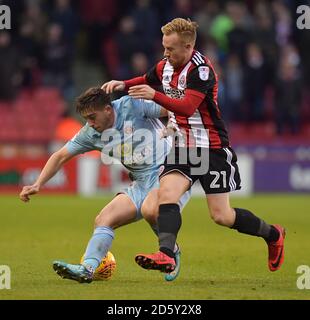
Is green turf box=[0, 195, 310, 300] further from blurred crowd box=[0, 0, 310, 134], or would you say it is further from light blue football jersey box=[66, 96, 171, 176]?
blurred crowd box=[0, 0, 310, 134]

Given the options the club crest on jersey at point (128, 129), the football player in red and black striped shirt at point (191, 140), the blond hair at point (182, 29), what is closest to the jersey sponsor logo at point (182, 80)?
the football player in red and black striped shirt at point (191, 140)

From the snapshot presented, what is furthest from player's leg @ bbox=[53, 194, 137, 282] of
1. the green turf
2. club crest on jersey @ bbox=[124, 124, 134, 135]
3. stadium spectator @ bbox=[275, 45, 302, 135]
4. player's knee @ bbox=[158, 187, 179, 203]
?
stadium spectator @ bbox=[275, 45, 302, 135]

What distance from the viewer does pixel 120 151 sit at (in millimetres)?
7543

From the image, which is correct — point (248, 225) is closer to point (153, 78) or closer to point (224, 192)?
point (224, 192)

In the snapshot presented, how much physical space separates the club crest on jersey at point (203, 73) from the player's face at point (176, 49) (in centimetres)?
14

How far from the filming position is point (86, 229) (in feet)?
38.7

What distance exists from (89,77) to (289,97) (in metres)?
4.15

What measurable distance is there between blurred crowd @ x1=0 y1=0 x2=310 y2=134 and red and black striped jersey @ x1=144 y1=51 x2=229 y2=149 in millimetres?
10798

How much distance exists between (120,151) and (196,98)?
867 mm

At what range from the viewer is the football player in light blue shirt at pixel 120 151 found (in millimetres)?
7211

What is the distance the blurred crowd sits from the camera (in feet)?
61.2
